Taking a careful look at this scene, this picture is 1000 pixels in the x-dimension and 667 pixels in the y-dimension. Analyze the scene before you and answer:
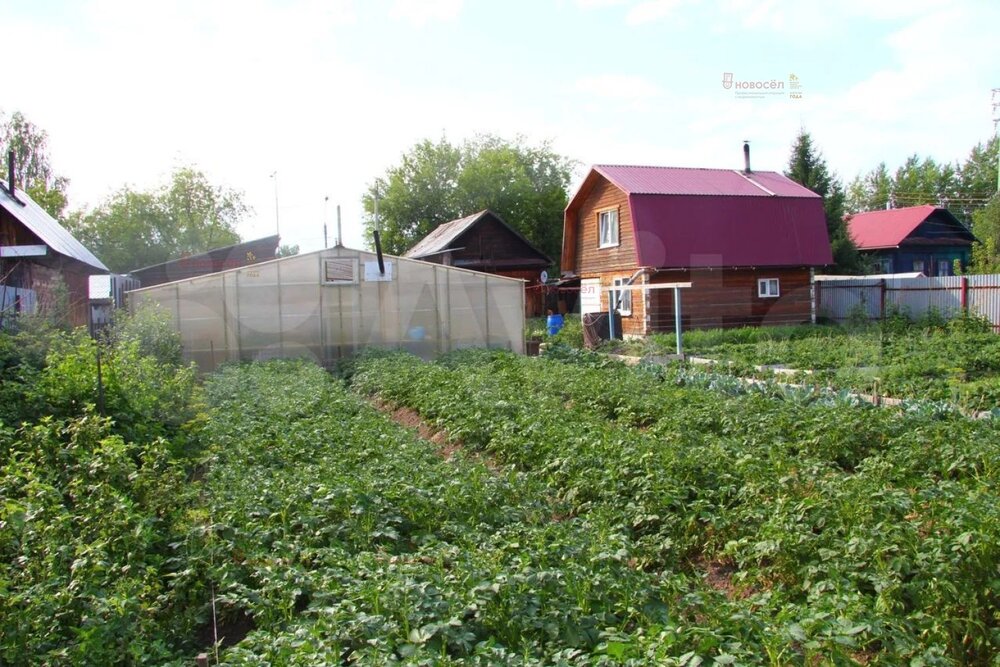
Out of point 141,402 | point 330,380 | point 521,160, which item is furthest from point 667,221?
point 521,160

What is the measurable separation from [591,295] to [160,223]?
124 feet

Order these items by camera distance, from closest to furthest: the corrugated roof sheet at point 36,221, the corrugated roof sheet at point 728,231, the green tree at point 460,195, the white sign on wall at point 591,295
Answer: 1. the corrugated roof sheet at point 36,221
2. the corrugated roof sheet at point 728,231
3. the white sign on wall at point 591,295
4. the green tree at point 460,195

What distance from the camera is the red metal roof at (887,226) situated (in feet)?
133

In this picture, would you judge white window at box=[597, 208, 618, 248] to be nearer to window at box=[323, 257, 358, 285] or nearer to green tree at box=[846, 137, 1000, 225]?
window at box=[323, 257, 358, 285]

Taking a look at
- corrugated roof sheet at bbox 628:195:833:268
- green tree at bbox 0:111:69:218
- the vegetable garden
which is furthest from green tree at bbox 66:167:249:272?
the vegetable garden

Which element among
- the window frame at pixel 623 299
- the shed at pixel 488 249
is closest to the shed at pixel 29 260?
the window frame at pixel 623 299

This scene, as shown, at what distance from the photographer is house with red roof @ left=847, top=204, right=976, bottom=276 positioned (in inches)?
1604

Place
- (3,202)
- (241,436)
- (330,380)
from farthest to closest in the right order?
(3,202), (330,380), (241,436)

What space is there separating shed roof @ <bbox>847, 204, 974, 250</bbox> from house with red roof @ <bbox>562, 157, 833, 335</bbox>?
57.0ft

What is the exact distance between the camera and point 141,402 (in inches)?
332

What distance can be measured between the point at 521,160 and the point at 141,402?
4669 centimetres

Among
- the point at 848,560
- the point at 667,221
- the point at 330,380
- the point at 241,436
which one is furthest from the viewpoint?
the point at 667,221

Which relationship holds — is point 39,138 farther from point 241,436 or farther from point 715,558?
point 715,558

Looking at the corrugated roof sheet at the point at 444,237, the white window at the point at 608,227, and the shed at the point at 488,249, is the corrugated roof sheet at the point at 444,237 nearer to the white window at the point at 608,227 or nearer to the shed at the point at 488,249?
the shed at the point at 488,249
